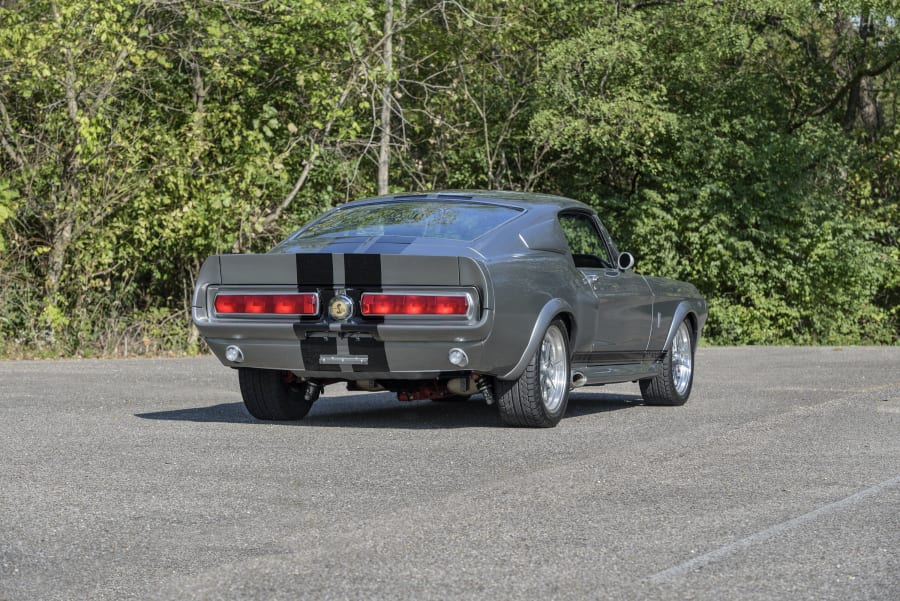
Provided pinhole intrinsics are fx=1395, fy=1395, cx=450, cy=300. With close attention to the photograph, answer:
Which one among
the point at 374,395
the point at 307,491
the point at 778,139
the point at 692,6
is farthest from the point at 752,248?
the point at 307,491

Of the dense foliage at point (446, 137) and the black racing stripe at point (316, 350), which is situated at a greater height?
the dense foliage at point (446, 137)

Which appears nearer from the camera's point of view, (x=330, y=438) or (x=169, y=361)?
(x=330, y=438)

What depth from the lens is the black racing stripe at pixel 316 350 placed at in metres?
8.66

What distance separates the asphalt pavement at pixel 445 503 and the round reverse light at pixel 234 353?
488 mm

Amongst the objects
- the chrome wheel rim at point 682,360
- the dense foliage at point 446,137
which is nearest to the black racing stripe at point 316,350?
the chrome wheel rim at point 682,360

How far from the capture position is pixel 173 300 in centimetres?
2256

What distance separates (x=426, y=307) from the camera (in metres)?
8.46

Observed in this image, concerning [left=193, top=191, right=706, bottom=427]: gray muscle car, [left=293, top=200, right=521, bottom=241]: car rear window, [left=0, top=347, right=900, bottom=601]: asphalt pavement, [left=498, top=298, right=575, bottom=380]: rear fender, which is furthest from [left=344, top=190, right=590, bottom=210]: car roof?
[left=0, top=347, right=900, bottom=601]: asphalt pavement

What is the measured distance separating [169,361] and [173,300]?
5710 millimetres

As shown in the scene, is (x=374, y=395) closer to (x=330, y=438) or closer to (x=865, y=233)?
(x=330, y=438)

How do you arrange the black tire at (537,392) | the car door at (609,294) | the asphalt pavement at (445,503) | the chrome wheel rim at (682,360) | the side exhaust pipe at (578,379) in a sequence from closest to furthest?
1. the asphalt pavement at (445,503)
2. the black tire at (537,392)
3. the side exhaust pipe at (578,379)
4. the car door at (609,294)
5. the chrome wheel rim at (682,360)

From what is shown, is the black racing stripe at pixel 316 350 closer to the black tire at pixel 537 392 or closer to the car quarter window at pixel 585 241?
the black tire at pixel 537 392

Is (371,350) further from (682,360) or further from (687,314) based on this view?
(687,314)

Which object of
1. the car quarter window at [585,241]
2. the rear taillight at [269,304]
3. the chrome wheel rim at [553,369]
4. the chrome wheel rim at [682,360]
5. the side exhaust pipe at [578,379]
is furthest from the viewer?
the chrome wheel rim at [682,360]
